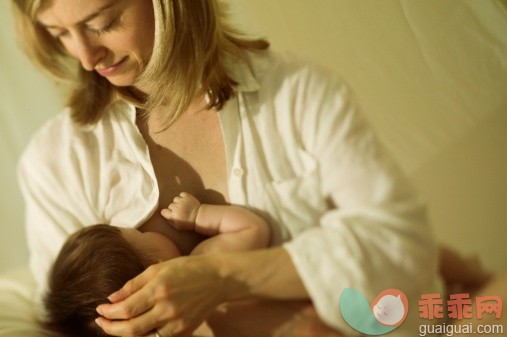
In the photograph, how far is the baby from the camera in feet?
2.10

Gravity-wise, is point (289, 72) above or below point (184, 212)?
above

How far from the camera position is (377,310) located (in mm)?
587

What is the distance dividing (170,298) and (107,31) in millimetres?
359

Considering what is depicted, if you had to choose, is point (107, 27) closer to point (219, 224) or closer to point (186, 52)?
point (186, 52)

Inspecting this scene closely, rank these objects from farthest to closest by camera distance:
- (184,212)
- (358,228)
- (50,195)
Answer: (50,195) < (184,212) < (358,228)

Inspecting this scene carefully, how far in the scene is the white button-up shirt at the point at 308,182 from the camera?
0.58m

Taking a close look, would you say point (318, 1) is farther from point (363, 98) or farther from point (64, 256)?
point (64, 256)

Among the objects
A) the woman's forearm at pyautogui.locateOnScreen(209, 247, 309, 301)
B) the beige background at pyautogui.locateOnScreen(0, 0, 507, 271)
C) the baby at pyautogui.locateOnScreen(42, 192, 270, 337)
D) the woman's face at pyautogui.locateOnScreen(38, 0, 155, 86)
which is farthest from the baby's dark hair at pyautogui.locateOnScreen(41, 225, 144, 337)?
the beige background at pyautogui.locateOnScreen(0, 0, 507, 271)

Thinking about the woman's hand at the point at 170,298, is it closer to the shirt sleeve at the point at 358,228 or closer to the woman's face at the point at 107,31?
the shirt sleeve at the point at 358,228

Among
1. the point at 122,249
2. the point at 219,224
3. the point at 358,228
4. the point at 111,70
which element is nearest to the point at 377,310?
the point at 358,228

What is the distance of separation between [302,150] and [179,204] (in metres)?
0.18

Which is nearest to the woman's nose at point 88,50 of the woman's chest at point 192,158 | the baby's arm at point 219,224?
the woman's chest at point 192,158

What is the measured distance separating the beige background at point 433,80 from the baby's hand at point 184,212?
243 mm

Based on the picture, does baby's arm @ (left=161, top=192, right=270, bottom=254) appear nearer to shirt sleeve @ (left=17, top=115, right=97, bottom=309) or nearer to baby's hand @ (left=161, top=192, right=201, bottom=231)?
baby's hand @ (left=161, top=192, right=201, bottom=231)
